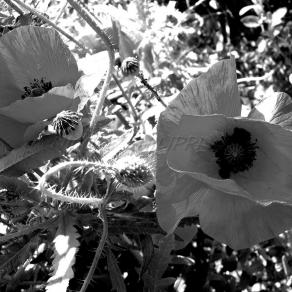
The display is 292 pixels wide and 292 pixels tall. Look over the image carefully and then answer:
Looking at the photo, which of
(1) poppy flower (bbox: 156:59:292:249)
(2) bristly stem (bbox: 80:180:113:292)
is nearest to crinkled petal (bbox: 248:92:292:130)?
(1) poppy flower (bbox: 156:59:292:249)

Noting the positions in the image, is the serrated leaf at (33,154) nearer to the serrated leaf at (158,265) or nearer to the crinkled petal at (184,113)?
the crinkled petal at (184,113)

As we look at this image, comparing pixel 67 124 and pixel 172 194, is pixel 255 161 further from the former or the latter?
pixel 67 124

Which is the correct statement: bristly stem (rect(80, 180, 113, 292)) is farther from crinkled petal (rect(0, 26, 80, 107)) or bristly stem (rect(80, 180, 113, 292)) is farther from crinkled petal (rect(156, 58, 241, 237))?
crinkled petal (rect(0, 26, 80, 107))

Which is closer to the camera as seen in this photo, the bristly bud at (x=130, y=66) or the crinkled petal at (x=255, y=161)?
the crinkled petal at (x=255, y=161)

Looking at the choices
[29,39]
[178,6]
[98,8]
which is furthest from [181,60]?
[29,39]

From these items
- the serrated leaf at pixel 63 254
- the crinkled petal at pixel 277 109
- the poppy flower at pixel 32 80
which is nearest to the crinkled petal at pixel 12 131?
the poppy flower at pixel 32 80

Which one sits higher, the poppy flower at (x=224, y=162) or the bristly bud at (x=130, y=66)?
the bristly bud at (x=130, y=66)

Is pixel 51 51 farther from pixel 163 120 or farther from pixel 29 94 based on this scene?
pixel 163 120
